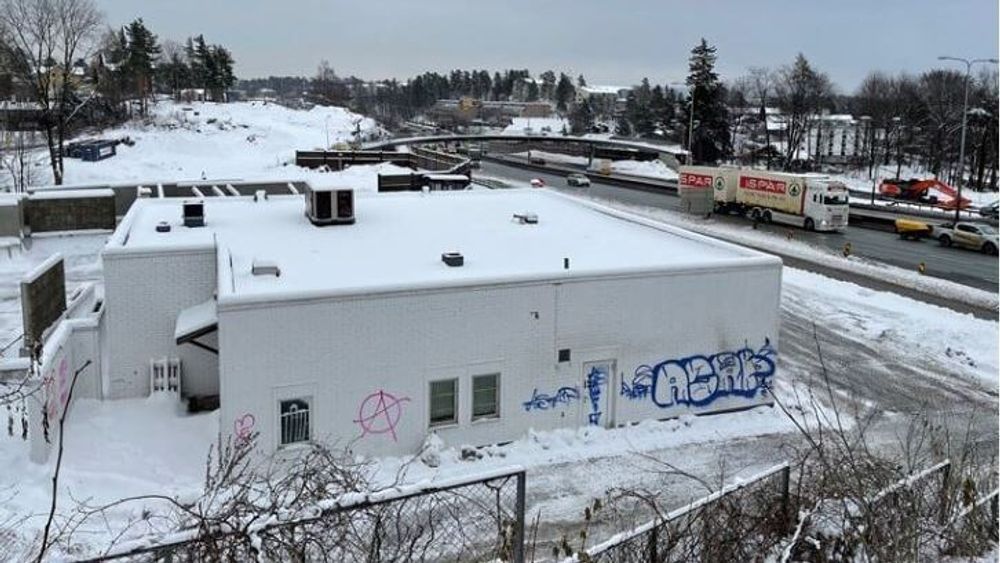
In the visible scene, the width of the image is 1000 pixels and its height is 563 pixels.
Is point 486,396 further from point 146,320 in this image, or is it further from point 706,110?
point 706,110

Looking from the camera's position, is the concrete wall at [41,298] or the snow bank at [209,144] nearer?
the concrete wall at [41,298]

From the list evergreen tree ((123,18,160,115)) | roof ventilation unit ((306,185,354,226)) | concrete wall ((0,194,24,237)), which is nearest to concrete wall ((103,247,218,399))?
roof ventilation unit ((306,185,354,226))

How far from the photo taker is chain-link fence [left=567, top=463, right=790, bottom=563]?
7288 mm

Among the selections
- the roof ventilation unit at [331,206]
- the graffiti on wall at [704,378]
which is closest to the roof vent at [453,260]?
the graffiti on wall at [704,378]

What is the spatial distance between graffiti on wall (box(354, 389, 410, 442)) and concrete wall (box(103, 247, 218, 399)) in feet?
15.2

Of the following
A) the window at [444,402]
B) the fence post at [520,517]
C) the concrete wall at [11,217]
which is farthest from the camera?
the concrete wall at [11,217]

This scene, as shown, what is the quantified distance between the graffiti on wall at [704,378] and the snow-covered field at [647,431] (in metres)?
0.53

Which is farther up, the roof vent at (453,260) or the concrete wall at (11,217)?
the roof vent at (453,260)

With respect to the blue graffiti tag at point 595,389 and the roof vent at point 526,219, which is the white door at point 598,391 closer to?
the blue graffiti tag at point 595,389

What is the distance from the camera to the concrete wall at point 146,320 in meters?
20.0

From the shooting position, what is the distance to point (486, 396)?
61.1 ft

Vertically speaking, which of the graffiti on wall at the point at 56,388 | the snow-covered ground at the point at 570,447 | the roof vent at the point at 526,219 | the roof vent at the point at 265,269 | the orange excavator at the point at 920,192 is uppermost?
the roof vent at the point at 526,219

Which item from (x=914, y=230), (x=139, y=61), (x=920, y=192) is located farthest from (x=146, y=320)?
(x=139, y=61)

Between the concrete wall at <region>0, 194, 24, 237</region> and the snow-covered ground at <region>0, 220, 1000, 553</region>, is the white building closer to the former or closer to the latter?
the snow-covered ground at <region>0, 220, 1000, 553</region>
